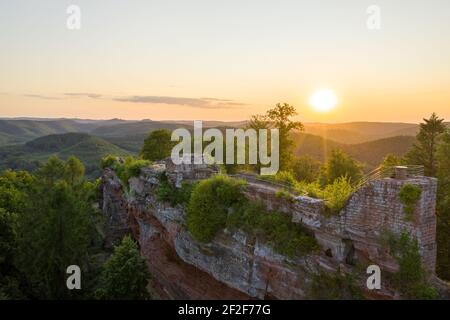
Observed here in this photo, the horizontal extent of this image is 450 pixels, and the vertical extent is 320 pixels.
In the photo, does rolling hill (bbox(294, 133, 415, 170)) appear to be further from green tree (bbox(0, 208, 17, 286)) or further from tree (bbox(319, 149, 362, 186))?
green tree (bbox(0, 208, 17, 286))

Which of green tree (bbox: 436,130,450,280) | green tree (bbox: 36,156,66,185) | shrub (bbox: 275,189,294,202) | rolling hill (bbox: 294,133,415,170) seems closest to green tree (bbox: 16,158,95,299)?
green tree (bbox: 36,156,66,185)

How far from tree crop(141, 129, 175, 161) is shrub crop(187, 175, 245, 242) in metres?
27.6

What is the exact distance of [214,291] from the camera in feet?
67.1

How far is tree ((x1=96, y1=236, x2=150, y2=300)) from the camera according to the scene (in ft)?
69.2

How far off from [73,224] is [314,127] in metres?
121

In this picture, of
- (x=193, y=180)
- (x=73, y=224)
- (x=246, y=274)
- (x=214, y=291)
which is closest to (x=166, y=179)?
(x=193, y=180)

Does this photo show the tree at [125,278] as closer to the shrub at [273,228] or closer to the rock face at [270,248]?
the rock face at [270,248]

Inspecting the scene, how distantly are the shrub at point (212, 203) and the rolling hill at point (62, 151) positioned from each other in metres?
77.1

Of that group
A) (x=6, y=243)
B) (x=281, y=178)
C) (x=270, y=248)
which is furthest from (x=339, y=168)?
(x=6, y=243)

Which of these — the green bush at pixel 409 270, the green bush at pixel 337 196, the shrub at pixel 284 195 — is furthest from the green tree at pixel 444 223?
the shrub at pixel 284 195

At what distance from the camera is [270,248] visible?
16.7m

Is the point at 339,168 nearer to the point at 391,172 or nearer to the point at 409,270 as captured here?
the point at 391,172

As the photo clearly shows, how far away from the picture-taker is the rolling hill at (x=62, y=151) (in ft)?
335

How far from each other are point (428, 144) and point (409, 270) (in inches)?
881
